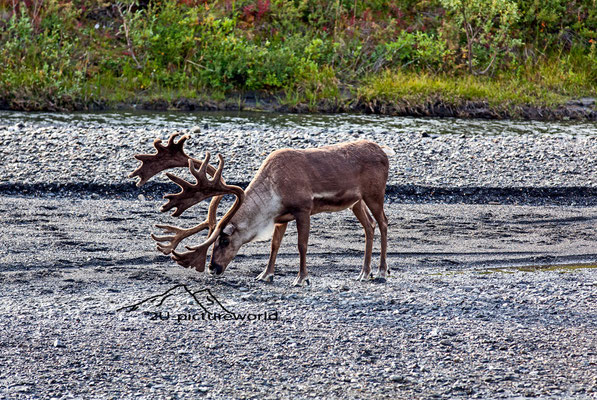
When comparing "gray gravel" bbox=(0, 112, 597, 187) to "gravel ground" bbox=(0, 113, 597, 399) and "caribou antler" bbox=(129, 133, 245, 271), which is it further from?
"caribou antler" bbox=(129, 133, 245, 271)

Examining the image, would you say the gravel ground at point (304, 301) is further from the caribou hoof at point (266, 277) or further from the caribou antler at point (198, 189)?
the caribou antler at point (198, 189)

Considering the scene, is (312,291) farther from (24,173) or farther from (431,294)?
(24,173)

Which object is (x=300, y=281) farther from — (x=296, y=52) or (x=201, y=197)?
(x=296, y=52)

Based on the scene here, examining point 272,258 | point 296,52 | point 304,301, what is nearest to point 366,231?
point 272,258

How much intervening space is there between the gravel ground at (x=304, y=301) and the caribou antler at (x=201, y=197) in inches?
13.1

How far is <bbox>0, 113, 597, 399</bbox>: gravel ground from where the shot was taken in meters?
5.48

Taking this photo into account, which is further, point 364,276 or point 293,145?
point 293,145

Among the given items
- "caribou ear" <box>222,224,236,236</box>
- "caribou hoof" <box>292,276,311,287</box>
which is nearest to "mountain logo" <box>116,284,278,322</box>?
"caribou ear" <box>222,224,236,236</box>

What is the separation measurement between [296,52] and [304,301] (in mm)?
14696

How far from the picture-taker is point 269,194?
719 centimetres

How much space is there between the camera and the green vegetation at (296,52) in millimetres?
19375

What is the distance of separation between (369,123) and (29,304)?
11852mm

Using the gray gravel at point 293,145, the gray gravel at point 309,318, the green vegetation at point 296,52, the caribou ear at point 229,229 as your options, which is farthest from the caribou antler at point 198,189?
the green vegetation at point 296,52

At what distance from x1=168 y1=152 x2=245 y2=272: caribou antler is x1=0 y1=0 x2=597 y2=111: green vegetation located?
12.1 meters
